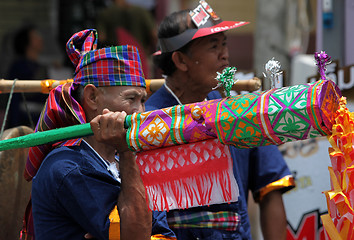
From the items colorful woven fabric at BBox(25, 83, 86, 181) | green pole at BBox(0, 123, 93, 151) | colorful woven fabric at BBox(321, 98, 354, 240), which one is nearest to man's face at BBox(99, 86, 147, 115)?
colorful woven fabric at BBox(25, 83, 86, 181)

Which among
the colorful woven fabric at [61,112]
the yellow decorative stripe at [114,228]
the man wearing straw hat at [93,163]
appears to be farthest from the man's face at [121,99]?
the yellow decorative stripe at [114,228]

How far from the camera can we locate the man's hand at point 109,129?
2.50m

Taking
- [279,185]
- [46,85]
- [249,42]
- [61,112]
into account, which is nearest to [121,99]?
[61,112]

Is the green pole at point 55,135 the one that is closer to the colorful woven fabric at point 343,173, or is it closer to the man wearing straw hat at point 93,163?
the man wearing straw hat at point 93,163

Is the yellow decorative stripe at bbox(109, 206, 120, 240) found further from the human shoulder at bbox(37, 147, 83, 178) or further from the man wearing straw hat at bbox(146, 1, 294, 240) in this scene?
the man wearing straw hat at bbox(146, 1, 294, 240)

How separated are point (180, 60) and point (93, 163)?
1032 millimetres

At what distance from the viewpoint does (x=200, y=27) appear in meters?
3.42

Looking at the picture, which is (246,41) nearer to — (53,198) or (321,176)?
(321,176)

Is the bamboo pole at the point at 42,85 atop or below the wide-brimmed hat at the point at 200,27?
below

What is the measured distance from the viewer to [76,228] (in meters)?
2.60

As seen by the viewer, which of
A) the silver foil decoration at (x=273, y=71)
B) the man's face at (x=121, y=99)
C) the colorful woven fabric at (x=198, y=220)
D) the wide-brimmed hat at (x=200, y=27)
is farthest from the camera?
the wide-brimmed hat at (x=200, y=27)

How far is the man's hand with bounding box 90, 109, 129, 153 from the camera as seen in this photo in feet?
8.20

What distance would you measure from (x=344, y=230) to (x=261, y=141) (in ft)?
1.39

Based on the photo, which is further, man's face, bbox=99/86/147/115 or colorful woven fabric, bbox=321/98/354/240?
man's face, bbox=99/86/147/115
